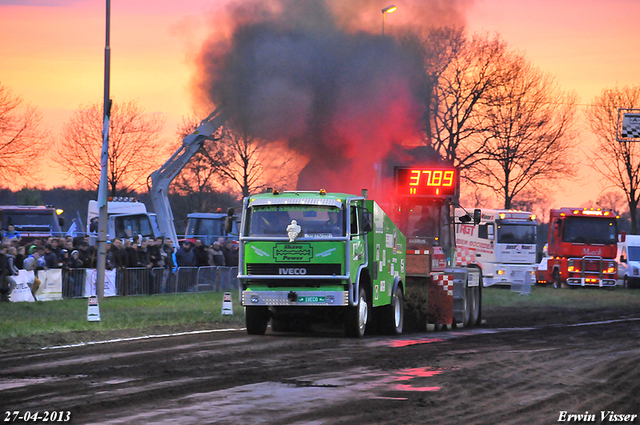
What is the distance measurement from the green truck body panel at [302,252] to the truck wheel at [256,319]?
71cm

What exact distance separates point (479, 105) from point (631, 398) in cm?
4223

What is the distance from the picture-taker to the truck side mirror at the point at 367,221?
55.2 ft

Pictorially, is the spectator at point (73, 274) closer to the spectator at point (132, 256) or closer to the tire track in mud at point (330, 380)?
the spectator at point (132, 256)

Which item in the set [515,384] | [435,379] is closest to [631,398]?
[515,384]

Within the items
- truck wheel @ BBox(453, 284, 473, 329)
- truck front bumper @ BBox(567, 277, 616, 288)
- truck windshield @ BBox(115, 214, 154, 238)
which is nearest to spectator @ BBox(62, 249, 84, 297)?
truck wheel @ BBox(453, 284, 473, 329)

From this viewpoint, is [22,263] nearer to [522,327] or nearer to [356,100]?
[356,100]

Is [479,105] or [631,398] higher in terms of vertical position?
[479,105]

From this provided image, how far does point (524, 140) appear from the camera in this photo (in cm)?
5141

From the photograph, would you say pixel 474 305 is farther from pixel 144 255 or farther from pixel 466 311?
pixel 144 255

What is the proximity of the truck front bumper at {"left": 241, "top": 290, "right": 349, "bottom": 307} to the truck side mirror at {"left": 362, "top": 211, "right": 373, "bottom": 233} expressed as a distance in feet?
4.47

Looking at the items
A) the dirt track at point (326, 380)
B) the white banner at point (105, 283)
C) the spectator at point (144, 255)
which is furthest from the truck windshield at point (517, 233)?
the dirt track at point (326, 380)

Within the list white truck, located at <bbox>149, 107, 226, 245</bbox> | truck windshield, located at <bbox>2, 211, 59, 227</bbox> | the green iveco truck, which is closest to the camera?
the green iveco truck

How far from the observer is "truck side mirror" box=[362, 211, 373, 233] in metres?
16.8

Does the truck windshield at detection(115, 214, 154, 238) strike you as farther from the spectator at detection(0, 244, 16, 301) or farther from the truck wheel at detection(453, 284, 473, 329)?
the truck wheel at detection(453, 284, 473, 329)
